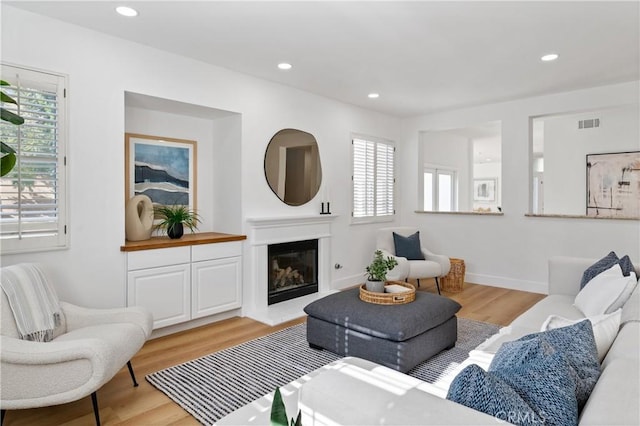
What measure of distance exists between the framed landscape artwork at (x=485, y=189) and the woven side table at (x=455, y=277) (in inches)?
328

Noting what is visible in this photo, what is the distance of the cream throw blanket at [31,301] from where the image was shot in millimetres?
2178

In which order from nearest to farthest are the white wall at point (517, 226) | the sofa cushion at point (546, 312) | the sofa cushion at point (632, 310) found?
the sofa cushion at point (632, 310), the sofa cushion at point (546, 312), the white wall at point (517, 226)

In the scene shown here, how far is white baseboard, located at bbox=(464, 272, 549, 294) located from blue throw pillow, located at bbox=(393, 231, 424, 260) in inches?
43.5

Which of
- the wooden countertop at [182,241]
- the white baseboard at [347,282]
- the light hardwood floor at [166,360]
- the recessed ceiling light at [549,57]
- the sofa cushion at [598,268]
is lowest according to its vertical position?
the light hardwood floor at [166,360]

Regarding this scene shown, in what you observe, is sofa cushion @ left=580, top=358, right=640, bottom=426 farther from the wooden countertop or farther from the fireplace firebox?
the fireplace firebox

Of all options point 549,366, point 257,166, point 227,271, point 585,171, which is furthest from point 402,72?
point 585,171

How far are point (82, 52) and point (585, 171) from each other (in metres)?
7.04

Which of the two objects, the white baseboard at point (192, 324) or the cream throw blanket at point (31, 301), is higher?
the cream throw blanket at point (31, 301)

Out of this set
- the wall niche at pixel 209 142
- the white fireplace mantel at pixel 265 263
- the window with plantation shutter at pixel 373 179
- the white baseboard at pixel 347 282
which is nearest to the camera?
the wall niche at pixel 209 142

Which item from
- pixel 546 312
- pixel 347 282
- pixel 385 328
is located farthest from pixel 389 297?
pixel 347 282

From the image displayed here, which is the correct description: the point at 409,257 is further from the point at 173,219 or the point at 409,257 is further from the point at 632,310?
the point at 632,310

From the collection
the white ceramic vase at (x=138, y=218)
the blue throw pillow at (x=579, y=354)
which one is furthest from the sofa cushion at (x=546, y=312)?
the white ceramic vase at (x=138, y=218)

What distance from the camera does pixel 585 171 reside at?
6301mm

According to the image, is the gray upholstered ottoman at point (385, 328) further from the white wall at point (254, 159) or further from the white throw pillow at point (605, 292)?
the white wall at point (254, 159)
